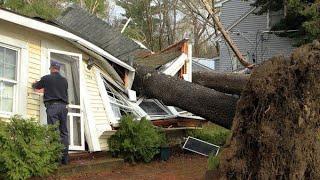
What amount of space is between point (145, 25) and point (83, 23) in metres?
30.2

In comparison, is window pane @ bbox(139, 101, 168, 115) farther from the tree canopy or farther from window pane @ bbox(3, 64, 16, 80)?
window pane @ bbox(3, 64, 16, 80)

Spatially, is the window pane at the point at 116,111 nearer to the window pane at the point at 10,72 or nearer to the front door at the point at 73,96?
the front door at the point at 73,96

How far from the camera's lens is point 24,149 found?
26.8ft

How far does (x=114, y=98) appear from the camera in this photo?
1315 cm

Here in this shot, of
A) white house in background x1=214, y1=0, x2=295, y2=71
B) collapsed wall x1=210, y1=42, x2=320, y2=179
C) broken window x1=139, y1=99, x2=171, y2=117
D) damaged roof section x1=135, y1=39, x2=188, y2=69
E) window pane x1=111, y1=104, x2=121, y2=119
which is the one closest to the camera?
collapsed wall x1=210, y1=42, x2=320, y2=179

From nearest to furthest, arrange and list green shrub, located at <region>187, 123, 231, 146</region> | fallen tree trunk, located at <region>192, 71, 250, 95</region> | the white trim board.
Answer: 1. the white trim board
2. green shrub, located at <region>187, 123, 231, 146</region>
3. fallen tree trunk, located at <region>192, 71, 250, 95</region>

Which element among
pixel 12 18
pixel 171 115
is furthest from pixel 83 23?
pixel 12 18

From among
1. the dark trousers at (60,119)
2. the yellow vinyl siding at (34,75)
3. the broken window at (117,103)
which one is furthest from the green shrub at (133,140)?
the yellow vinyl siding at (34,75)

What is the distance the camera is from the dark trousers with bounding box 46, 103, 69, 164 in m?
9.64

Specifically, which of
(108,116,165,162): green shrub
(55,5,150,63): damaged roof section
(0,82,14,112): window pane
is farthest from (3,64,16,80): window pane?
(55,5,150,63): damaged roof section

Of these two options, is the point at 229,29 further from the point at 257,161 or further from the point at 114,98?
the point at 257,161

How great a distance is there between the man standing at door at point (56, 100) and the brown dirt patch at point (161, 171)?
0.83 meters

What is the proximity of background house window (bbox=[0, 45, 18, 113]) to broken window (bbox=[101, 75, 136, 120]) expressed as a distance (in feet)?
10.9

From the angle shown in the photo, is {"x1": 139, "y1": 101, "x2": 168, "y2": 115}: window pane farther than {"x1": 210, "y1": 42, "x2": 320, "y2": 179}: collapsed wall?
Yes
